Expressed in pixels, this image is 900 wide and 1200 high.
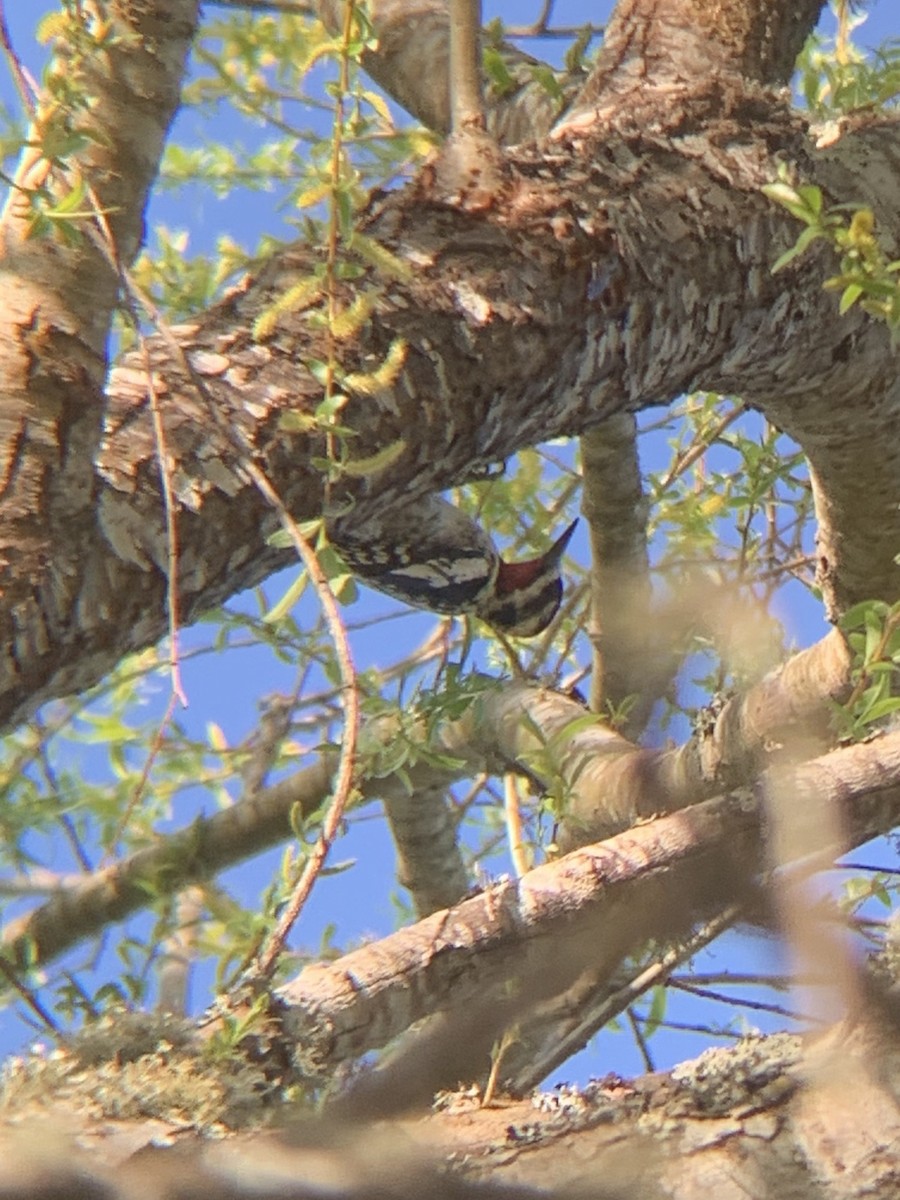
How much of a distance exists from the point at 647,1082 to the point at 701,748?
2.07 feet

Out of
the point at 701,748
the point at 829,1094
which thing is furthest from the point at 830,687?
the point at 829,1094

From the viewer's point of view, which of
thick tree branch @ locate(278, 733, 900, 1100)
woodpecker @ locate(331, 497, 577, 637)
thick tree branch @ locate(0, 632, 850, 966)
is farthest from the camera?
woodpecker @ locate(331, 497, 577, 637)

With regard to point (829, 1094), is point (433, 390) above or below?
above

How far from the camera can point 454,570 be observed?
195 cm

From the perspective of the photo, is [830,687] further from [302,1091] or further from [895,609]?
[302,1091]

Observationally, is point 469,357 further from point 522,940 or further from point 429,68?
point 429,68

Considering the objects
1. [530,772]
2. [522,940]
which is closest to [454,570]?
[530,772]

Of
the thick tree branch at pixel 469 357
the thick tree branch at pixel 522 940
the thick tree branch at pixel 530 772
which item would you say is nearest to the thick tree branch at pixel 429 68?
the thick tree branch at pixel 469 357

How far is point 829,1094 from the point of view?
2.16ft

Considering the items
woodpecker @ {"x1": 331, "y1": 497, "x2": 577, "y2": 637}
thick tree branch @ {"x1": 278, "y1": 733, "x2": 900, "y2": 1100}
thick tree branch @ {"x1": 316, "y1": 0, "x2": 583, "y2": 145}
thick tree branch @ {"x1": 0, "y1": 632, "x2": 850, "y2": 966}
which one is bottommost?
thick tree branch @ {"x1": 278, "y1": 733, "x2": 900, "y2": 1100}

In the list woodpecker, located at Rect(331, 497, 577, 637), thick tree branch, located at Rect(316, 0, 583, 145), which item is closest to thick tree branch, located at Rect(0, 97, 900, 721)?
thick tree branch, located at Rect(316, 0, 583, 145)

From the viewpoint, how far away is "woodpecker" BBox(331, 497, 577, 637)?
5.85 feet

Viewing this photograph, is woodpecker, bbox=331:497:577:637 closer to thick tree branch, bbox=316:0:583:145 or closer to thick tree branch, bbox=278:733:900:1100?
thick tree branch, bbox=316:0:583:145

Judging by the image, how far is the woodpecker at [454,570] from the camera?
5.85ft
